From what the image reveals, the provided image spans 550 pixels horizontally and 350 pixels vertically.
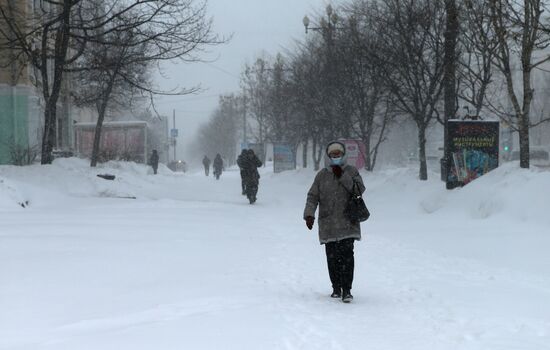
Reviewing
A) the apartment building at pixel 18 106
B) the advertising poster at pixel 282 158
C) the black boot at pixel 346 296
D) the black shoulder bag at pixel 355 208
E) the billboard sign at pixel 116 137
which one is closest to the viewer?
the black boot at pixel 346 296

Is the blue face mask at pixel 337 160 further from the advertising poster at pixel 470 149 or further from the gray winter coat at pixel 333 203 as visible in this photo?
the advertising poster at pixel 470 149

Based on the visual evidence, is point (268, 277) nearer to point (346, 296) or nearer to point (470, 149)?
point (346, 296)

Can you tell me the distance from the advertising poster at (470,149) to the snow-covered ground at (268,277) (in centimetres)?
73

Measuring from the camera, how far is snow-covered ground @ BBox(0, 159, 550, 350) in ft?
15.8

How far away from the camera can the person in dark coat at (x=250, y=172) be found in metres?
18.5

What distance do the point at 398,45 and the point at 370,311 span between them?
1517 centimetres

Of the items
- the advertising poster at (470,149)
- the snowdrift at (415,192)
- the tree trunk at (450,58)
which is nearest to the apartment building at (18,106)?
the snowdrift at (415,192)

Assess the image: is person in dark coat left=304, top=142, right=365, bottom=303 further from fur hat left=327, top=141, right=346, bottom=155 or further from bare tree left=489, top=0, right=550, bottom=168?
bare tree left=489, top=0, right=550, bottom=168

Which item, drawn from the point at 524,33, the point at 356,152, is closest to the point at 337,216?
the point at 524,33

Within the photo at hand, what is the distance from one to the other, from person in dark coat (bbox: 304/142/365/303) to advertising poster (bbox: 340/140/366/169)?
18.2 metres

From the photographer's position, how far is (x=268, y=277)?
7.27 metres

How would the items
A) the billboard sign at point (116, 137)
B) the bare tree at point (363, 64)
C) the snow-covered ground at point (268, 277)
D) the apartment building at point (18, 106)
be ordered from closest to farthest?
the snow-covered ground at point (268, 277)
the bare tree at point (363, 64)
the apartment building at point (18, 106)
the billboard sign at point (116, 137)

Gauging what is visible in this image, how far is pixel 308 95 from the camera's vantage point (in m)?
29.6

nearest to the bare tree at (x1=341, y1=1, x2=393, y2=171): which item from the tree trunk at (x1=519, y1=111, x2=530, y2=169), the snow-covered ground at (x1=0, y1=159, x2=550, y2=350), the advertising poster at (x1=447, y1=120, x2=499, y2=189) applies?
the advertising poster at (x1=447, y1=120, x2=499, y2=189)
